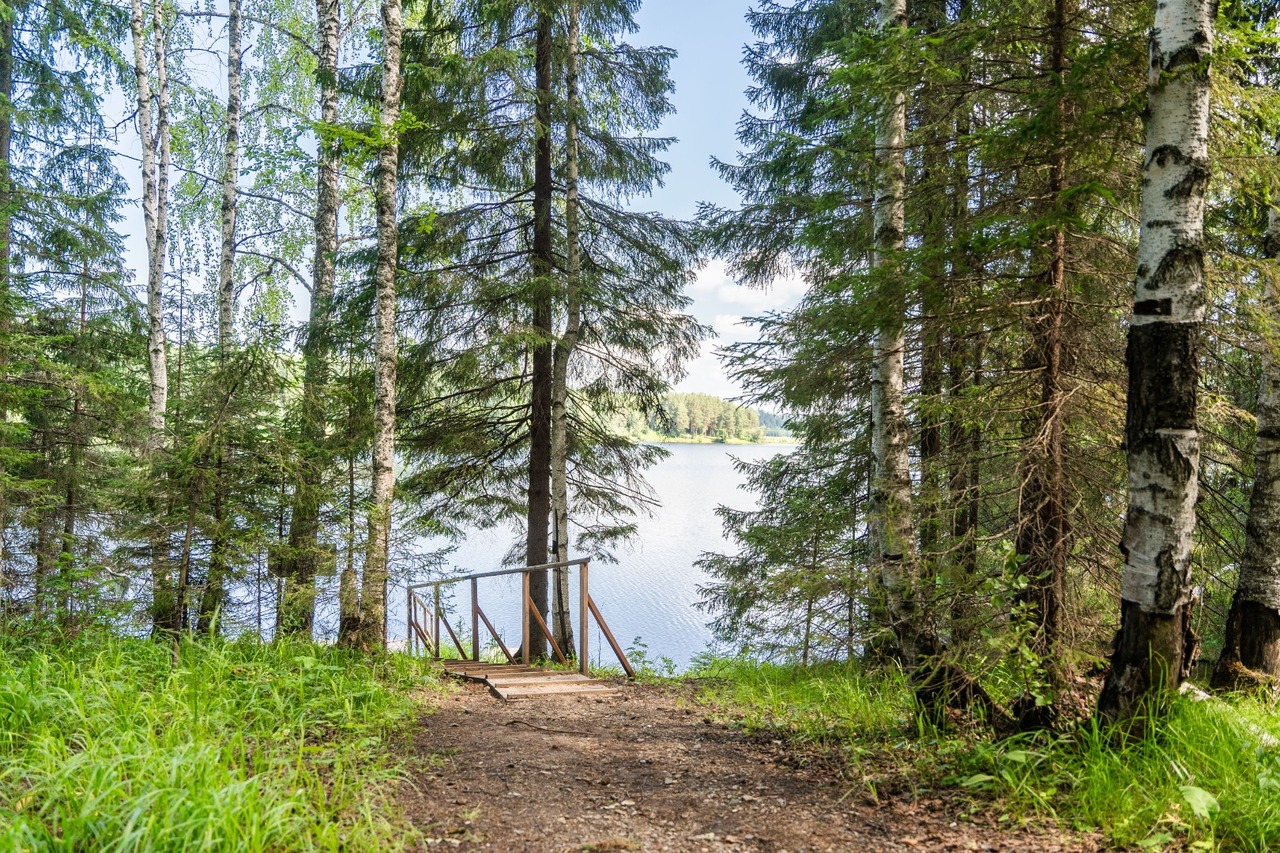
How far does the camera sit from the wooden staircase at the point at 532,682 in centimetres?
565

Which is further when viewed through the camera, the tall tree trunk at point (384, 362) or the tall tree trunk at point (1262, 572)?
the tall tree trunk at point (384, 362)

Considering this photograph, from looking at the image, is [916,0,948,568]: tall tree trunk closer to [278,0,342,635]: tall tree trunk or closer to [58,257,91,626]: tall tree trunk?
[278,0,342,635]: tall tree trunk

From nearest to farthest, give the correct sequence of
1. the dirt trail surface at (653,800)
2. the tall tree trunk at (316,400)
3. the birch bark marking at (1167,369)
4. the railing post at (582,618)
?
the dirt trail surface at (653,800)
the birch bark marking at (1167,369)
the tall tree trunk at (316,400)
the railing post at (582,618)

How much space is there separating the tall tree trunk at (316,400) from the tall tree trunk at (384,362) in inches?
17.1

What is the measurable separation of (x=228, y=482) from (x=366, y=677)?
1.89 meters

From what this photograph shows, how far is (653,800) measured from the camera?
10.1 ft

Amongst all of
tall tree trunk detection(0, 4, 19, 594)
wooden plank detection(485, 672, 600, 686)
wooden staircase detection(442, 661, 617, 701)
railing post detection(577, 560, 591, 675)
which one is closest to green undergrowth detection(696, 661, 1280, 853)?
wooden staircase detection(442, 661, 617, 701)

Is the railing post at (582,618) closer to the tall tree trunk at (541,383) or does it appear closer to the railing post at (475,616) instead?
the railing post at (475,616)

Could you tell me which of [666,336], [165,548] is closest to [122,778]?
[165,548]

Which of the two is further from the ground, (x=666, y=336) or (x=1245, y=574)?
(x=666, y=336)

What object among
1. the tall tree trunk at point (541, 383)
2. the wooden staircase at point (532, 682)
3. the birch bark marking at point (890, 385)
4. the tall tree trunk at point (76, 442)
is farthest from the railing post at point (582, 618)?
the tall tree trunk at point (76, 442)

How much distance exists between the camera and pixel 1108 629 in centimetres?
355

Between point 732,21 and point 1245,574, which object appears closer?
point 1245,574

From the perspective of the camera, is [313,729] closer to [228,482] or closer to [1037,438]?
[228,482]
